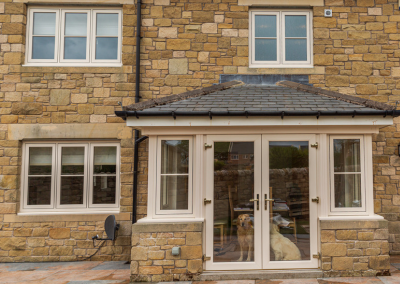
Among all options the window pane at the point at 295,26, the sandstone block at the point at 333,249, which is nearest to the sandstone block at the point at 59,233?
the sandstone block at the point at 333,249

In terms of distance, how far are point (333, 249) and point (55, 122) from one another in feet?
19.7

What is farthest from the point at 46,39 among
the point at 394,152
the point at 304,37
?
the point at 394,152

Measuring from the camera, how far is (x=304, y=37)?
7.23 metres

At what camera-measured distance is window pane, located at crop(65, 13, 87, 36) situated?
7191 mm

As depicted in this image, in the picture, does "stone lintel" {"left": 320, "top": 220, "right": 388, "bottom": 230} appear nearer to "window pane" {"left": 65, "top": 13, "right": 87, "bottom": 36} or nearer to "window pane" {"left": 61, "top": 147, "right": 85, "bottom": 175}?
"window pane" {"left": 61, "top": 147, "right": 85, "bottom": 175}

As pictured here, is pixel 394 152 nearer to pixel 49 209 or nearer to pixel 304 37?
pixel 304 37

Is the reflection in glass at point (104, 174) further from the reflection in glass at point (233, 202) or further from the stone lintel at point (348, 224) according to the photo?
the stone lintel at point (348, 224)

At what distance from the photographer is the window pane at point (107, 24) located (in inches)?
284

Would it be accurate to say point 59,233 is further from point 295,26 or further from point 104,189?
point 295,26

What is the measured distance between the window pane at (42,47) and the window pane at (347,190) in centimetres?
652

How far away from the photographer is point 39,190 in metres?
6.92

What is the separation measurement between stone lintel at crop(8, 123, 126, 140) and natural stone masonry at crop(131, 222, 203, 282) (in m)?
2.51

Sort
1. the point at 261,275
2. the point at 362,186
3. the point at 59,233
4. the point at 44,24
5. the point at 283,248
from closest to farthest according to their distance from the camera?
1. the point at 261,275
2. the point at 283,248
3. the point at 362,186
4. the point at 59,233
5. the point at 44,24

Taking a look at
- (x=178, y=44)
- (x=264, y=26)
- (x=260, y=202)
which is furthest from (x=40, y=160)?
(x=264, y=26)
